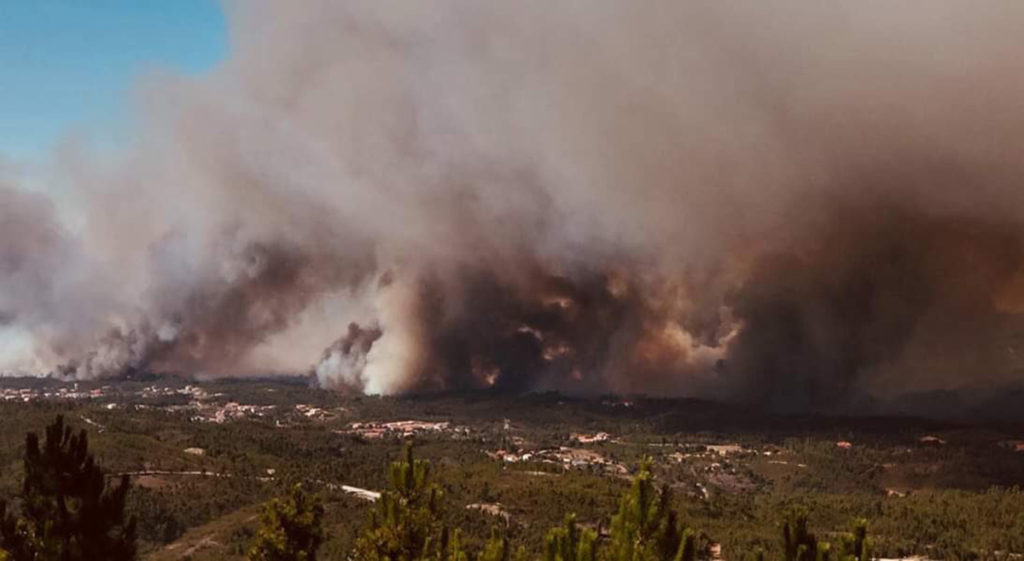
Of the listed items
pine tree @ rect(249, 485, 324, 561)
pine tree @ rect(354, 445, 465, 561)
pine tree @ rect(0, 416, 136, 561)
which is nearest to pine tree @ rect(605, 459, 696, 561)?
pine tree @ rect(354, 445, 465, 561)

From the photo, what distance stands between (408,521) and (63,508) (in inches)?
701

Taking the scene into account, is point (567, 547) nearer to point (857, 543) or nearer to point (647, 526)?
point (647, 526)

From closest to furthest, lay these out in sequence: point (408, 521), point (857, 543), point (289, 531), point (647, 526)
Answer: point (647, 526) < point (857, 543) < point (408, 521) < point (289, 531)

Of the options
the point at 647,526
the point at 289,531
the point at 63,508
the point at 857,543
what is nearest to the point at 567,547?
the point at 647,526

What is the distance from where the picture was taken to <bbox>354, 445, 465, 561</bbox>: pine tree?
4247cm

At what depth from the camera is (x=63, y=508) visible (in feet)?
121

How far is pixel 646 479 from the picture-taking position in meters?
36.1

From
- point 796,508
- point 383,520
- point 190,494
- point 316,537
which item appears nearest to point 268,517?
point 316,537

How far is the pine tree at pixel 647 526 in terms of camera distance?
3578cm

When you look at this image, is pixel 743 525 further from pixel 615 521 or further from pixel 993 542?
pixel 615 521

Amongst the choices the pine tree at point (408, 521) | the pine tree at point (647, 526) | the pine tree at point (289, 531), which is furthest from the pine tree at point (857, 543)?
the pine tree at point (289, 531)

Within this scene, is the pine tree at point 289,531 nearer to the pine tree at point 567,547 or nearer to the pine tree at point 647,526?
the pine tree at point 567,547

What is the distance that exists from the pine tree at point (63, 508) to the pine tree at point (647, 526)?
25.4 meters

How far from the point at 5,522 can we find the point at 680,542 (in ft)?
111
